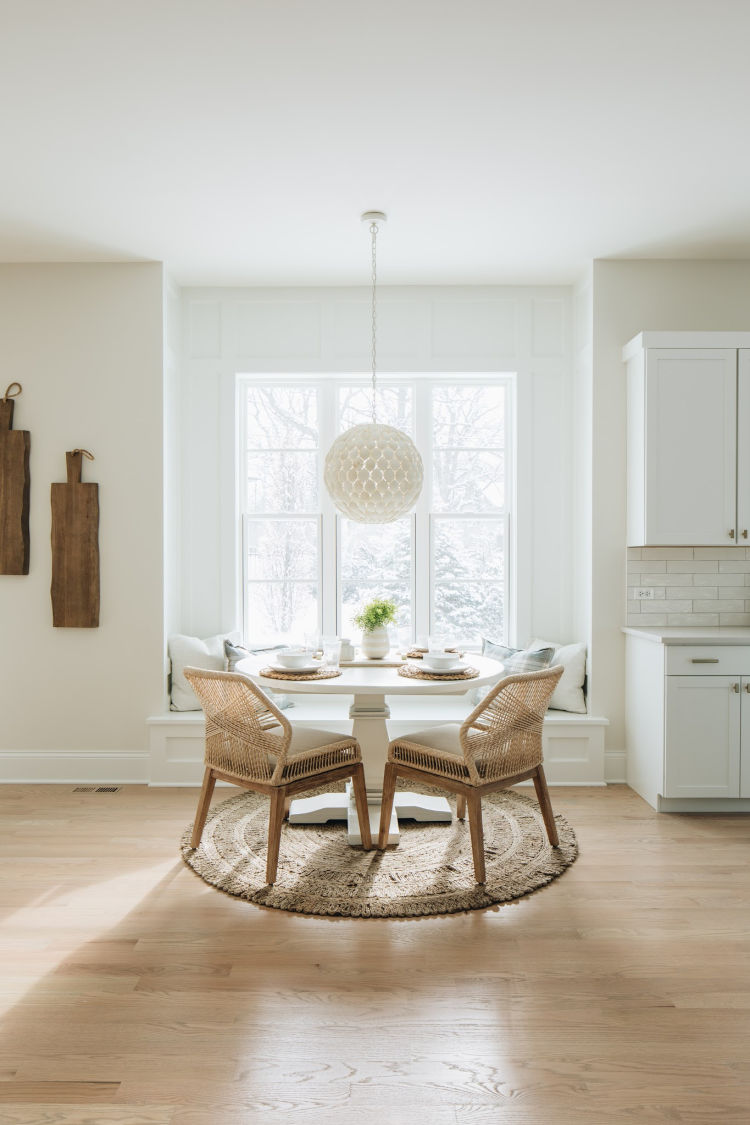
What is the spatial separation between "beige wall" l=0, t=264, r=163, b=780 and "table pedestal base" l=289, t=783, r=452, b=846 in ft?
3.82

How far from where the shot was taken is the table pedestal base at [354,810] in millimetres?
3246

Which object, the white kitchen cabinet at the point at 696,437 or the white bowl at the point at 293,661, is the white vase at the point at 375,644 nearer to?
the white bowl at the point at 293,661

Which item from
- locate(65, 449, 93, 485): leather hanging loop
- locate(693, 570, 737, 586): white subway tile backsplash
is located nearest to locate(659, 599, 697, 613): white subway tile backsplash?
locate(693, 570, 737, 586): white subway tile backsplash

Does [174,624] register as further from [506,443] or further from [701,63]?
[701,63]

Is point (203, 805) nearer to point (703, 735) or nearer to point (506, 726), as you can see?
point (506, 726)

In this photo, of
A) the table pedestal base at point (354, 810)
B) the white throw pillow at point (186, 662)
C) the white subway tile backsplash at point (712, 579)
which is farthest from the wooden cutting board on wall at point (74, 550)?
the white subway tile backsplash at point (712, 579)

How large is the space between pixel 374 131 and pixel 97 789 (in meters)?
3.43

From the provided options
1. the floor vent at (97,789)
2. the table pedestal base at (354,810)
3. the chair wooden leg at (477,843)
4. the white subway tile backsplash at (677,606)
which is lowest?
the floor vent at (97,789)

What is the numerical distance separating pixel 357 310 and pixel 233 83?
2.02 meters

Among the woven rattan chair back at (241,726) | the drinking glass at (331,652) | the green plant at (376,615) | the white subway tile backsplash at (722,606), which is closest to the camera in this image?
the woven rattan chair back at (241,726)

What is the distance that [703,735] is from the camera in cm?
357

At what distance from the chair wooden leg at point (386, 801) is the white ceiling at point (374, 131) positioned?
8.12ft

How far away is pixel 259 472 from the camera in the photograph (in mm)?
4660

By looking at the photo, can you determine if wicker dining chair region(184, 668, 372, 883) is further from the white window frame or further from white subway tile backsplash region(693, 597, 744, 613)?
white subway tile backsplash region(693, 597, 744, 613)
